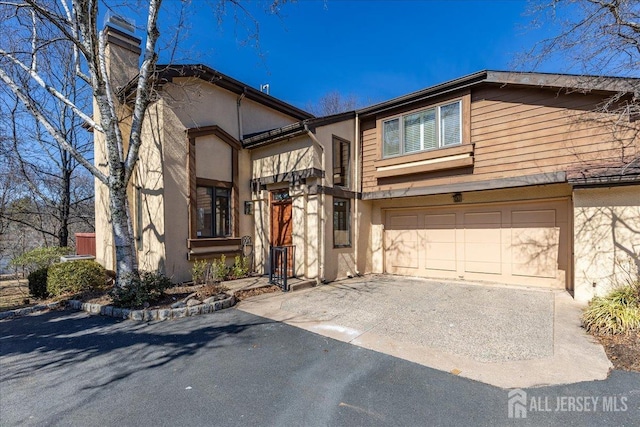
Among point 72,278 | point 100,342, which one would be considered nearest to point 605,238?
point 100,342

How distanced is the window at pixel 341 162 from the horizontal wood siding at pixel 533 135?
2.58 metres

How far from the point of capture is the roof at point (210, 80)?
26.6 feet

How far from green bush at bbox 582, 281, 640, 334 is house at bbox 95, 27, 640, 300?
0.87 metres

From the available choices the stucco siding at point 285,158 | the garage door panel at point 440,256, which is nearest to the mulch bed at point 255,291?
the stucco siding at point 285,158

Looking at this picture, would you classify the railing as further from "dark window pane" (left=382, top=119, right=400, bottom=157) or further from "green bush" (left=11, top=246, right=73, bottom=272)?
"green bush" (left=11, top=246, right=73, bottom=272)

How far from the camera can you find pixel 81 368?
3850 mm

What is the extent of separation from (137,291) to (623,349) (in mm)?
8226

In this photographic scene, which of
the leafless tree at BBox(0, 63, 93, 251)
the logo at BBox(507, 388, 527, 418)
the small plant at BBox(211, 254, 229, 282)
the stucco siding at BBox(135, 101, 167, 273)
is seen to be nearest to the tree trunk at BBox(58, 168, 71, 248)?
the leafless tree at BBox(0, 63, 93, 251)

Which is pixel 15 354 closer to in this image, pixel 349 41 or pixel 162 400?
pixel 162 400

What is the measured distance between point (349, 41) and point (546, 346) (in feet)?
39.6

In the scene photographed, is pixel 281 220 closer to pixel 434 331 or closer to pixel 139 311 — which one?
pixel 139 311

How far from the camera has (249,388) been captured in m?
3.30

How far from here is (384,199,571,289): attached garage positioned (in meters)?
7.36

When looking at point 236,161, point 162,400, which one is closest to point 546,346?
point 162,400
